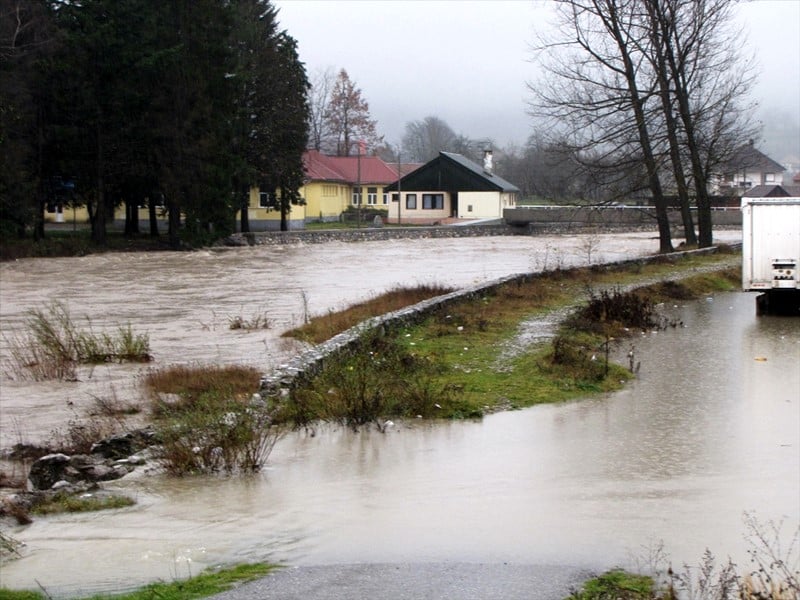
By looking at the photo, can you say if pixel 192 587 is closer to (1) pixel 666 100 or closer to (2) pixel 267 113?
(1) pixel 666 100

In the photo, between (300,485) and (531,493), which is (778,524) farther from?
(300,485)

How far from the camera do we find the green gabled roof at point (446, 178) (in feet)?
332

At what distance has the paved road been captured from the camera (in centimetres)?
659

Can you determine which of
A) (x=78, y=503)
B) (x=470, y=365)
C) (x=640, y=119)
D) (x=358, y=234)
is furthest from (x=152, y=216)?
(x=78, y=503)

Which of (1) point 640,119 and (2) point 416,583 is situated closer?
(2) point 416,583

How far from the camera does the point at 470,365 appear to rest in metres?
15.5

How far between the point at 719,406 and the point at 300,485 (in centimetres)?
671

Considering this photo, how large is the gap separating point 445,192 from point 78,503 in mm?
94940

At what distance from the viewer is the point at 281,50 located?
2660 inches

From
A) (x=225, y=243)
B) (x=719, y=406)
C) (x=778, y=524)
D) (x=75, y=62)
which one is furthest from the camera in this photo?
(x=225, y=243)

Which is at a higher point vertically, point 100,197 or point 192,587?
point 100,197

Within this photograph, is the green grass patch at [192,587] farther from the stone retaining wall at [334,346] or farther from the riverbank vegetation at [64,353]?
the riverbank vegetation at [64,353]

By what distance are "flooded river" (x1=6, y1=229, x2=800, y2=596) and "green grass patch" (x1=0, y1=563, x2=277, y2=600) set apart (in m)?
0.24

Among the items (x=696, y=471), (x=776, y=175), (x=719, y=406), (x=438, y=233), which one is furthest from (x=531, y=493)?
(x=776, y=175)
